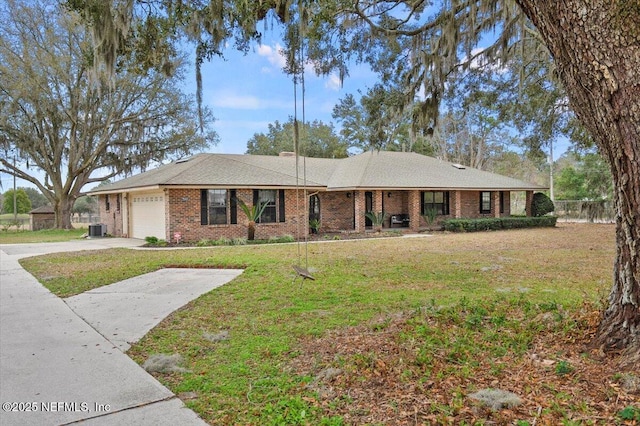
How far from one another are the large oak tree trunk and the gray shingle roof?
12.3m

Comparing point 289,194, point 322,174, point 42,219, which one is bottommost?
point 42,219

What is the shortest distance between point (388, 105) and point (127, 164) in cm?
2102

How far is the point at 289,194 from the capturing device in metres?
17.2

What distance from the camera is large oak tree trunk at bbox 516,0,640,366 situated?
273cm

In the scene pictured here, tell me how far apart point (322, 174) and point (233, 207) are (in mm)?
6249

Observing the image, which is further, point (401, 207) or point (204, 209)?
point (401, 207)

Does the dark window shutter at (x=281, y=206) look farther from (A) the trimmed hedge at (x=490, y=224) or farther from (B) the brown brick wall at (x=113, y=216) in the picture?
(A) the trimmed hedge at (x=490, y=224)

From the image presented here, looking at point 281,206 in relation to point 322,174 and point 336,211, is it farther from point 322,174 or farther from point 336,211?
point 322,174

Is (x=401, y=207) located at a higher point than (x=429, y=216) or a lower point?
higher

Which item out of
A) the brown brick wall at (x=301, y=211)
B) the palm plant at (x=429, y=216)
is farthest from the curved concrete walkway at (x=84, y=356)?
the palm plant at (x=429, y=216)

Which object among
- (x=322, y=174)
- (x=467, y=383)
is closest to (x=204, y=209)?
(x=322, y=174)

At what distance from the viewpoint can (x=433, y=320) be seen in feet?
14.6

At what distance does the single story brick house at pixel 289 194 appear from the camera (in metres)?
15.4

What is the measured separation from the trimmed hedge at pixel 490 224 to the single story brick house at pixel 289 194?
1543 millimetres
